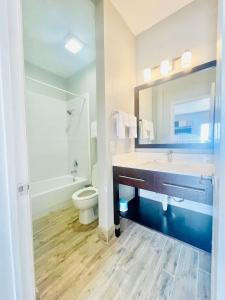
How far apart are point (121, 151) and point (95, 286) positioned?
133 centimetres

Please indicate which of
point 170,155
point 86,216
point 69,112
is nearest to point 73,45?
point 69,112

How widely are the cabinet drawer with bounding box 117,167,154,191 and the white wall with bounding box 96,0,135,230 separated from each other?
14cm

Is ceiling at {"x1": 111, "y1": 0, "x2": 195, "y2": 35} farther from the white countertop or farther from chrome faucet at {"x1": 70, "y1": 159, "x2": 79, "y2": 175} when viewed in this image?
chrome faucet at {"x1": 70, "y1": 159, "x2": 79, "y2": 175}

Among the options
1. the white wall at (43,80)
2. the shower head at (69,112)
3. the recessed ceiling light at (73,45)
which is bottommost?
the shower head at (69,112)

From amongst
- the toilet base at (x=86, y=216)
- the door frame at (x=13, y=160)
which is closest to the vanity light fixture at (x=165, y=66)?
the door frame at (x=13, y=160)

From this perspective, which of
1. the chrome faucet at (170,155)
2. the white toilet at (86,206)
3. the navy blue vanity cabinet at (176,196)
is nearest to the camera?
the navy blue vanity cabinet at (176,196)

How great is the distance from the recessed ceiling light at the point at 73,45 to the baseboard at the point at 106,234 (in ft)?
8.24

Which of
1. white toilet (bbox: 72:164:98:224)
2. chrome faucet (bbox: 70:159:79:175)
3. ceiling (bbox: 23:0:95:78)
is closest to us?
ceiling (bbox: 23:0:95:78)

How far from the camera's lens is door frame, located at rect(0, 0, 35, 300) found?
57 cm

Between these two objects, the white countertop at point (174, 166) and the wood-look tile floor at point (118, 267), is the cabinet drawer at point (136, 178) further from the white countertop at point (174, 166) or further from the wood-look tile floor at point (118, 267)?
the wood-look tile floor at point (118, 267)

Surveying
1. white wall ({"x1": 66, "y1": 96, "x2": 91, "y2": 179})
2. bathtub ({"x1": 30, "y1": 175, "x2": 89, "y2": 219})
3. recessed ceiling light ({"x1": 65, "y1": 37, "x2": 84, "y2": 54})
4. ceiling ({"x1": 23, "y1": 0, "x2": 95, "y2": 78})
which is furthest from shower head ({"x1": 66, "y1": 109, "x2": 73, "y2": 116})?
bathtub ({"x1": 30, "y1": 175, "x2": 89, "y2": 219})

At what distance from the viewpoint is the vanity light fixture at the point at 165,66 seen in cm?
182

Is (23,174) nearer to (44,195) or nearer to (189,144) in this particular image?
(189,144)

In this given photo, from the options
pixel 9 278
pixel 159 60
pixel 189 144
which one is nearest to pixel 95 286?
pixel 9 278
